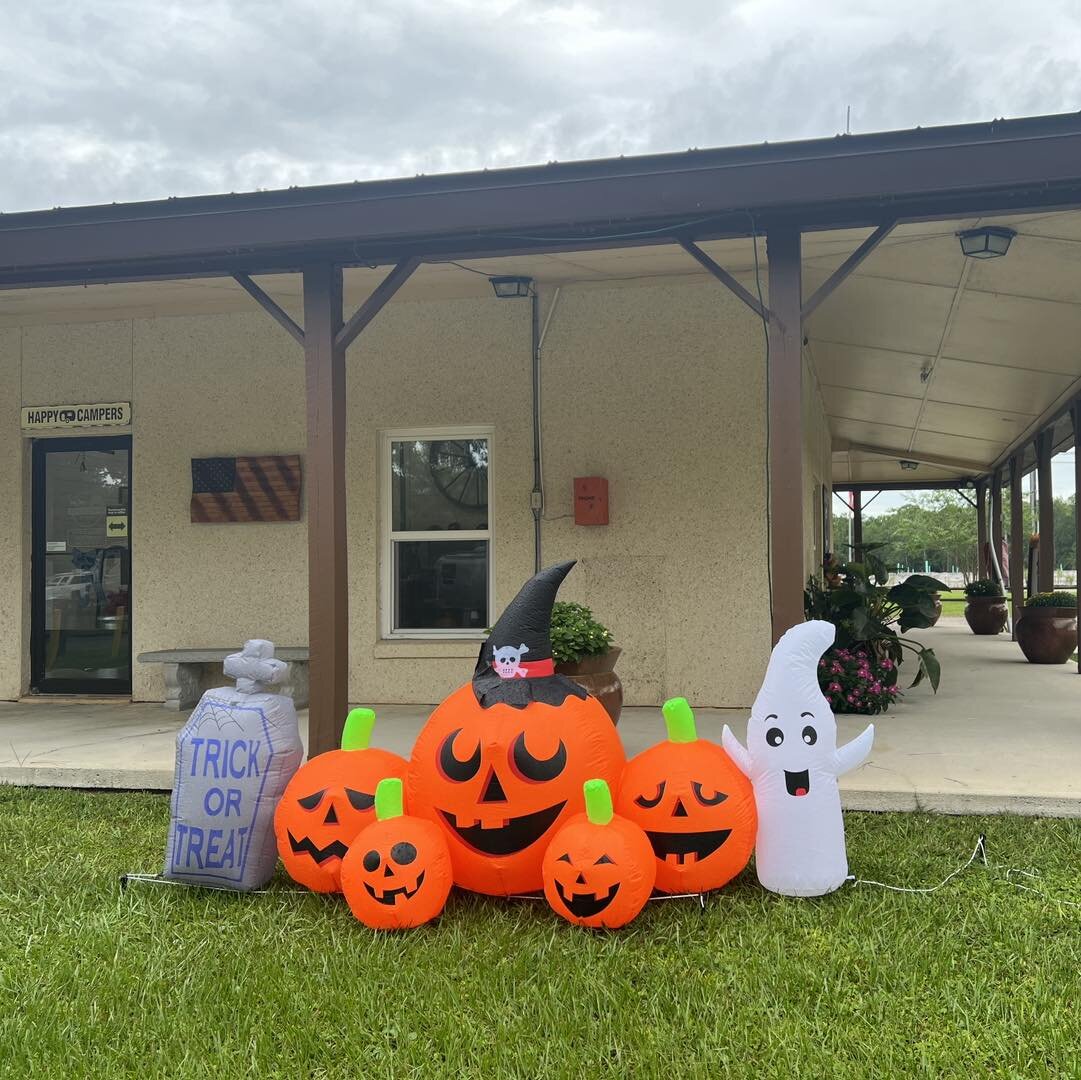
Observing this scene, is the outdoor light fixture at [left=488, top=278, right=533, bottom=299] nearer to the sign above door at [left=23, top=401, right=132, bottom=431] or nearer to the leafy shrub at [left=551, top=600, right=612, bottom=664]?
the leafy shrub at [left=551, top=600, right=612, bottom=664]

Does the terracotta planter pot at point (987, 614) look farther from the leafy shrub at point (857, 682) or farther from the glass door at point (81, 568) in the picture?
the glass door at point (81, 568)

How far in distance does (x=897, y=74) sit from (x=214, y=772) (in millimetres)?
56838

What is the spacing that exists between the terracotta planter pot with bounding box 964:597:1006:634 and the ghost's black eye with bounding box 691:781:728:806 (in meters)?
13.7

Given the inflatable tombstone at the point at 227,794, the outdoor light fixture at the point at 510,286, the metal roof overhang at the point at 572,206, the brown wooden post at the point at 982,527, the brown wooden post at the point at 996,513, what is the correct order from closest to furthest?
the inflatable tombstone at the point at 227,794 < the metal roof overhang at the point at 572,206 < the outdoor light fixture at the point at 510,286 < the brown wooden post at the point at 996,513 < the brown wooden post at the point at 982,527

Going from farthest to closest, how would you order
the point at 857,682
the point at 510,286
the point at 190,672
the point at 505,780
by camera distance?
the point at 190,672 < the point at 510,286 < the point at 857,682 < the point at 505,780

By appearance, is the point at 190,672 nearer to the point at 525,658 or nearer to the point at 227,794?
the point at 227,794

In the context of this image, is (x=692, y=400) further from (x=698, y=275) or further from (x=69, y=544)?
(x=69, y=544)

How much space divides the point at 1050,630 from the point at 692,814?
27.2ft

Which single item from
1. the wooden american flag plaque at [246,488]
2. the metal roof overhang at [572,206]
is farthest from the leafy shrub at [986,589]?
the metal roof overhang at [572,206]

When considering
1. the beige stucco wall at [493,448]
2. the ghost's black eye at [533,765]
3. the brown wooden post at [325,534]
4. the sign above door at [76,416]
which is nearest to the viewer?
the ghost's black eye at [533,765]

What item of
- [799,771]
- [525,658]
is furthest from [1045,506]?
[525,658]

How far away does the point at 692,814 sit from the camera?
321 cm

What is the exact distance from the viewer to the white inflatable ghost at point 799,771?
3.32 m

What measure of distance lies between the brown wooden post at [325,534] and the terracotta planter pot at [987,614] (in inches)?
513
